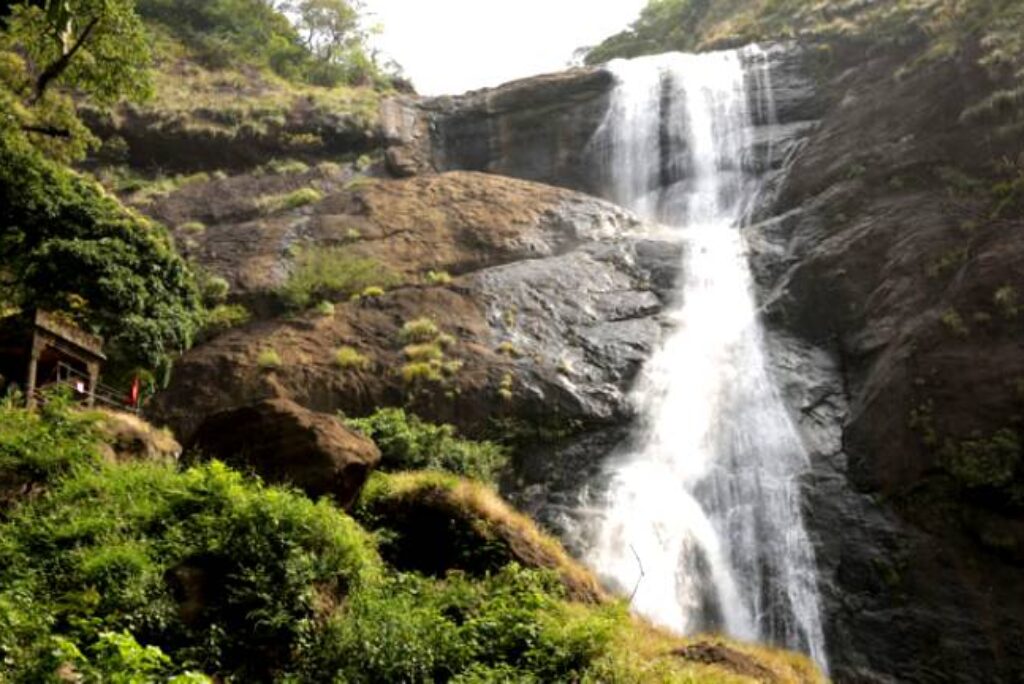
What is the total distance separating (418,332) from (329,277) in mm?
4038

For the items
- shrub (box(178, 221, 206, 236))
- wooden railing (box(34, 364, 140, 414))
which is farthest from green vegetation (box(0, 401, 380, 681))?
shrub (box(178, 221, 206, 236))

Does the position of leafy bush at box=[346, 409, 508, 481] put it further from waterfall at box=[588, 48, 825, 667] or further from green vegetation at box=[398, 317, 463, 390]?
waterfall at box=[588, 48, 825, 667]

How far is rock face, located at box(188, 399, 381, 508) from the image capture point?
13.4 meters

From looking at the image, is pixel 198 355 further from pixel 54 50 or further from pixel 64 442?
pixel 64 442

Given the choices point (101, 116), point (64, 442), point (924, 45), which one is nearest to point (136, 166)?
point (101, 116)

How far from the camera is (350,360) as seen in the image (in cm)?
2288

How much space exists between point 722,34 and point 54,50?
104ft

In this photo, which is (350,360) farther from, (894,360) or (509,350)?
(894,360)

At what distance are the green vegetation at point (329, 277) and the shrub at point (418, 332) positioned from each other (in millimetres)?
2948

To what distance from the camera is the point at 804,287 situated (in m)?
24.4

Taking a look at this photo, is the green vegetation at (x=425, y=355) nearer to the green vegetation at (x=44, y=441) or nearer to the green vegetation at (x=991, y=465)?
the green vegetation at (x=44, y=441)

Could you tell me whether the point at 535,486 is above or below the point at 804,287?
below

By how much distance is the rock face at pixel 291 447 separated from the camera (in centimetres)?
1336

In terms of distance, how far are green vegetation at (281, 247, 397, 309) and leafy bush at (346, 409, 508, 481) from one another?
6.37 metres
